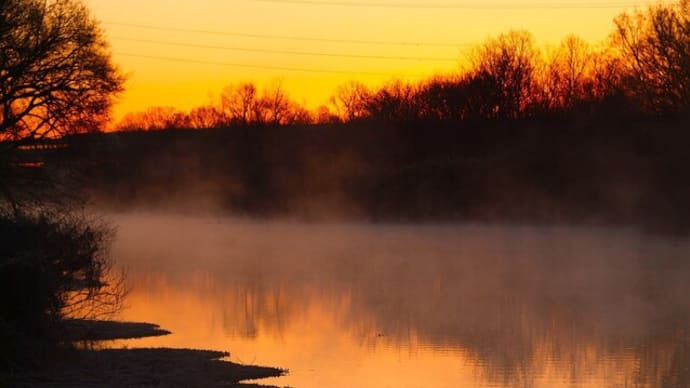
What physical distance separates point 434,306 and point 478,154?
4147cm

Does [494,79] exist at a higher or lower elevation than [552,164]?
higher

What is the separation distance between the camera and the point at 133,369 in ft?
57.5

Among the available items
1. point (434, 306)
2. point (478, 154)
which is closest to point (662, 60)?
point (478, 154)

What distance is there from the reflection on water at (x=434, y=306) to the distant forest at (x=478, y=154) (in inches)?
229

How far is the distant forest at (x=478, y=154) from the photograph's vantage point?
58.5 meters

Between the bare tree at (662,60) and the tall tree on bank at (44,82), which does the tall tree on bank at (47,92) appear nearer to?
the tall tree on bank at (44,82)

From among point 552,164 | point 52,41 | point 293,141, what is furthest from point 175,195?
point 52,41

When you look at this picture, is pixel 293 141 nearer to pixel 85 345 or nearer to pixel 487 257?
pixel 487 257

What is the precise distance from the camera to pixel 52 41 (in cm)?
3647

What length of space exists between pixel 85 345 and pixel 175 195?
7244 cm

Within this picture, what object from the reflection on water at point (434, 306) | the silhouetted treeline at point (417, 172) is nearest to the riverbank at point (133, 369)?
the reflection on water at point (434, 306)

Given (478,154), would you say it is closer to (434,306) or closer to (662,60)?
(662,60)

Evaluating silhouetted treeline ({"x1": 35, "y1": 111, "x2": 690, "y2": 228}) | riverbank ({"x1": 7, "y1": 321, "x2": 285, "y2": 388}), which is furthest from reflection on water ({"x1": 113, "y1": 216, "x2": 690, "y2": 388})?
silhouetted treeline ({"x1": 35, "y1": 111, "x2": 690, "y2": 228})

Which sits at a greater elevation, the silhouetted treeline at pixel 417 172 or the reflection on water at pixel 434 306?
the silhouetted treeline at pixel 417 172
